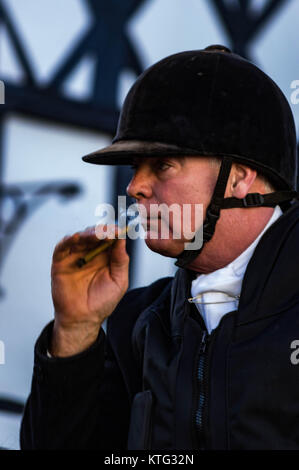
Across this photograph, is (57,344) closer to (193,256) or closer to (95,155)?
(193,256)

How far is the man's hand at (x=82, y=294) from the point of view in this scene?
69.4 inches

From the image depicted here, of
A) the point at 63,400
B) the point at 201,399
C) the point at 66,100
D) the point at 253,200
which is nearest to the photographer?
the point at 201,399

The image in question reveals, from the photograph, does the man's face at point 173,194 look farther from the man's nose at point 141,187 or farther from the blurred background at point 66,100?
the blurred background at point 66,100

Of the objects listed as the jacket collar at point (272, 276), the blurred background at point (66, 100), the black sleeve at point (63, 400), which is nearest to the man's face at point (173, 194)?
the jacket collar at point (272, 276)

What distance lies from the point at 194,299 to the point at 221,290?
0.09 m

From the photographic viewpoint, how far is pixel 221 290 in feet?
6.13

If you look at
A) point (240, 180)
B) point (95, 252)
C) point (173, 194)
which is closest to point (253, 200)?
point (240, 180)

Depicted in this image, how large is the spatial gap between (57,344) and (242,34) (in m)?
3.44

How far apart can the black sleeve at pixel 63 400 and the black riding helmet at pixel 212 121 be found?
15.7 inches

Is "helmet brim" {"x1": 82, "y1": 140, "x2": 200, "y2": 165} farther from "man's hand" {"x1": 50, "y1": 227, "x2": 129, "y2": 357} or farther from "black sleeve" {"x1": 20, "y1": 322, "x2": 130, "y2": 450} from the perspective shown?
"black sleeve" {"x1": 20, "y1": 322, "x2": 130, "y2": 450}

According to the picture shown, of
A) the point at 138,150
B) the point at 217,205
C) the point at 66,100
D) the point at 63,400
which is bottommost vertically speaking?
the point at 63,400

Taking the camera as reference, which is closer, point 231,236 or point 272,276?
point 272,276

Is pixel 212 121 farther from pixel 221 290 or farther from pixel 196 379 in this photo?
pixel 196 379

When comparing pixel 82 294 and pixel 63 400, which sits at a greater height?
pixel 82 294
